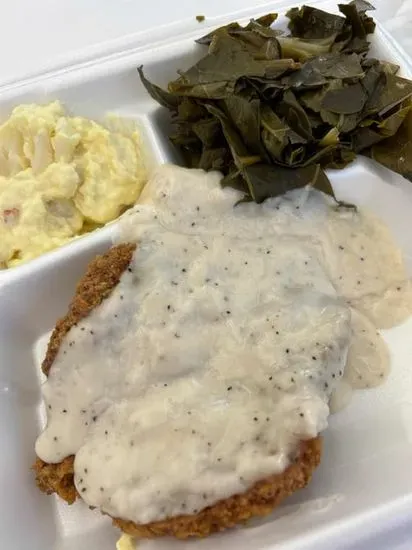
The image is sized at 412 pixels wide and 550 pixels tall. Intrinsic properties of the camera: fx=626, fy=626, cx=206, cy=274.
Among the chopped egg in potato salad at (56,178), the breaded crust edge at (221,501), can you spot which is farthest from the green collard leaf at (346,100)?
the breaded crust edge at (221,501)

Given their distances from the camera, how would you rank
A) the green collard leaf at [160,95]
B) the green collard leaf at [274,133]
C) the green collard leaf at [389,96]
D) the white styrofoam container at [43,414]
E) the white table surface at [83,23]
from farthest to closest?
the white table surface at [83,23], the green collard leaf at [160,95], the green collard leaf at [389,96], the green collard leaf at [274,133], the white styrofoam container at [43,414]

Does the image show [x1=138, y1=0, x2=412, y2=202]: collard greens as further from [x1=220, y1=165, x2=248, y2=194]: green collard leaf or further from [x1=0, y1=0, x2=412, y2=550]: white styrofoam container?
[x1=0, y1=0, x2=412, y2=550]: white styrofoam container

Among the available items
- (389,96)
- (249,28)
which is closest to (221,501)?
(389,96)

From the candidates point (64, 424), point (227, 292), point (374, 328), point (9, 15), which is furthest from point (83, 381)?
point (9, 15)

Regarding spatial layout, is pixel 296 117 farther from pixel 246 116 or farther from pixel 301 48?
pixel 301 48

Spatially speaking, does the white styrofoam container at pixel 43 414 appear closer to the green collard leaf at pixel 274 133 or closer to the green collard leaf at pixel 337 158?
the green collard leaf at pixel 337 158

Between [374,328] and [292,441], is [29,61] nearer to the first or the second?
[374,328]
